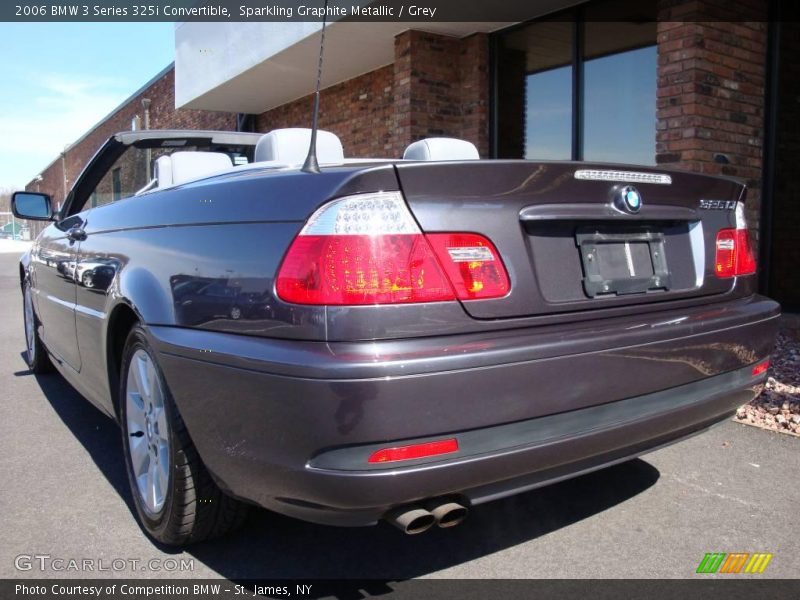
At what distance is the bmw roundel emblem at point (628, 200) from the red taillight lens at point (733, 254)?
532 mm

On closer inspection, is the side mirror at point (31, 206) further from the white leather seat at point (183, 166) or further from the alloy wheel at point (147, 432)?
the alloy wheel at point (147, 432)

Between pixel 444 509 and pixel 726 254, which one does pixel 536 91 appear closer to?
pixel 726 254

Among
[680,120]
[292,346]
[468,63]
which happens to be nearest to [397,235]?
[292,346]

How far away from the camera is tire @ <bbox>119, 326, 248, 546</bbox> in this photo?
7.43 ft

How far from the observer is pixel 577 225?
84.9 inches

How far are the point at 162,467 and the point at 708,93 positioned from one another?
17.5 ft

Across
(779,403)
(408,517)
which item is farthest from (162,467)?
(779,403)

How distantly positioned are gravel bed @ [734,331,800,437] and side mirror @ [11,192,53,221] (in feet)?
14.0

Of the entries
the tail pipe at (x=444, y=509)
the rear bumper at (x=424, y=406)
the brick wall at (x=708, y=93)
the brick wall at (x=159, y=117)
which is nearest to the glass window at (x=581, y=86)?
the brick wall at (x=708, y=93)

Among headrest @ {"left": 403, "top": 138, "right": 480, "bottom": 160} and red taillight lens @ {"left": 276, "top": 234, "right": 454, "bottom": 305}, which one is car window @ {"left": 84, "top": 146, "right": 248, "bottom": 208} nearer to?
headrest @ {"left": 403, "top": 138, "right": 480, "bottom": 160}

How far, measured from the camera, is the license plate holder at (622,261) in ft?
7.10

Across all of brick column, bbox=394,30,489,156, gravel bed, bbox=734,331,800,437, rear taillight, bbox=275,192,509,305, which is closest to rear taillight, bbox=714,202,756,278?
gravel bed, bbox=734,331,800,437

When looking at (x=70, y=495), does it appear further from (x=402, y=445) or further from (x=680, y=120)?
(x=680, y=120)

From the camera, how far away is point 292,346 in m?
1.81
